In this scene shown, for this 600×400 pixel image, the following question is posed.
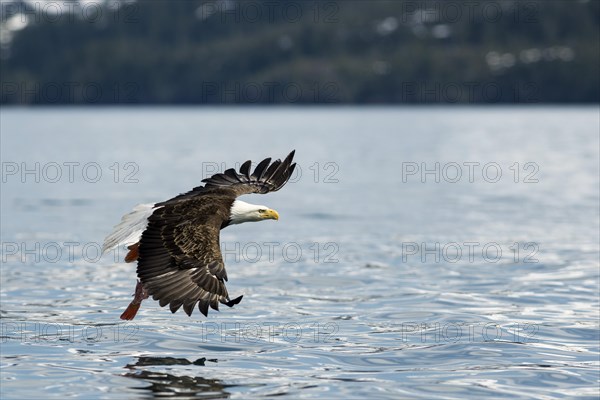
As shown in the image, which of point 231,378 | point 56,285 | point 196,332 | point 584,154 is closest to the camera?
point 231,378

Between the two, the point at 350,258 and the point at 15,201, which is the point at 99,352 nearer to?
the point at 350,258

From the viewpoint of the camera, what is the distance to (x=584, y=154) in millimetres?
58594

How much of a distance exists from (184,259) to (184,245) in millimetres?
210

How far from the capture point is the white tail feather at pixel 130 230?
492 inches

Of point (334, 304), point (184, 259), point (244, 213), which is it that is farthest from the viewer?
point (334, 304)

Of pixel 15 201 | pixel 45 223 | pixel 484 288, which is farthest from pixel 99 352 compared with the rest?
pixel 15 201

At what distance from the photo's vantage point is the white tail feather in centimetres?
1249

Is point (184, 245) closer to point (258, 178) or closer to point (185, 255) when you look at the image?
point (185, 255)

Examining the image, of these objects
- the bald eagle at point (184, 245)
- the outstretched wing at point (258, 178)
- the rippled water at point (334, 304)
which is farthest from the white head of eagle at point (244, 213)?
the rippled water at point (334, 304)

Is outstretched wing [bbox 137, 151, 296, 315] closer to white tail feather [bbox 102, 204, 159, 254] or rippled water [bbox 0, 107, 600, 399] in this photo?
white tail feather [bbox 102, 204, 159, 254]

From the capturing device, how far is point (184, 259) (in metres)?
11.1

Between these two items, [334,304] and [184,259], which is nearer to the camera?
[184,259]

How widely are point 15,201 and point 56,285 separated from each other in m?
15.0

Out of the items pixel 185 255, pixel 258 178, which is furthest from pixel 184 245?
pixel 258 178
